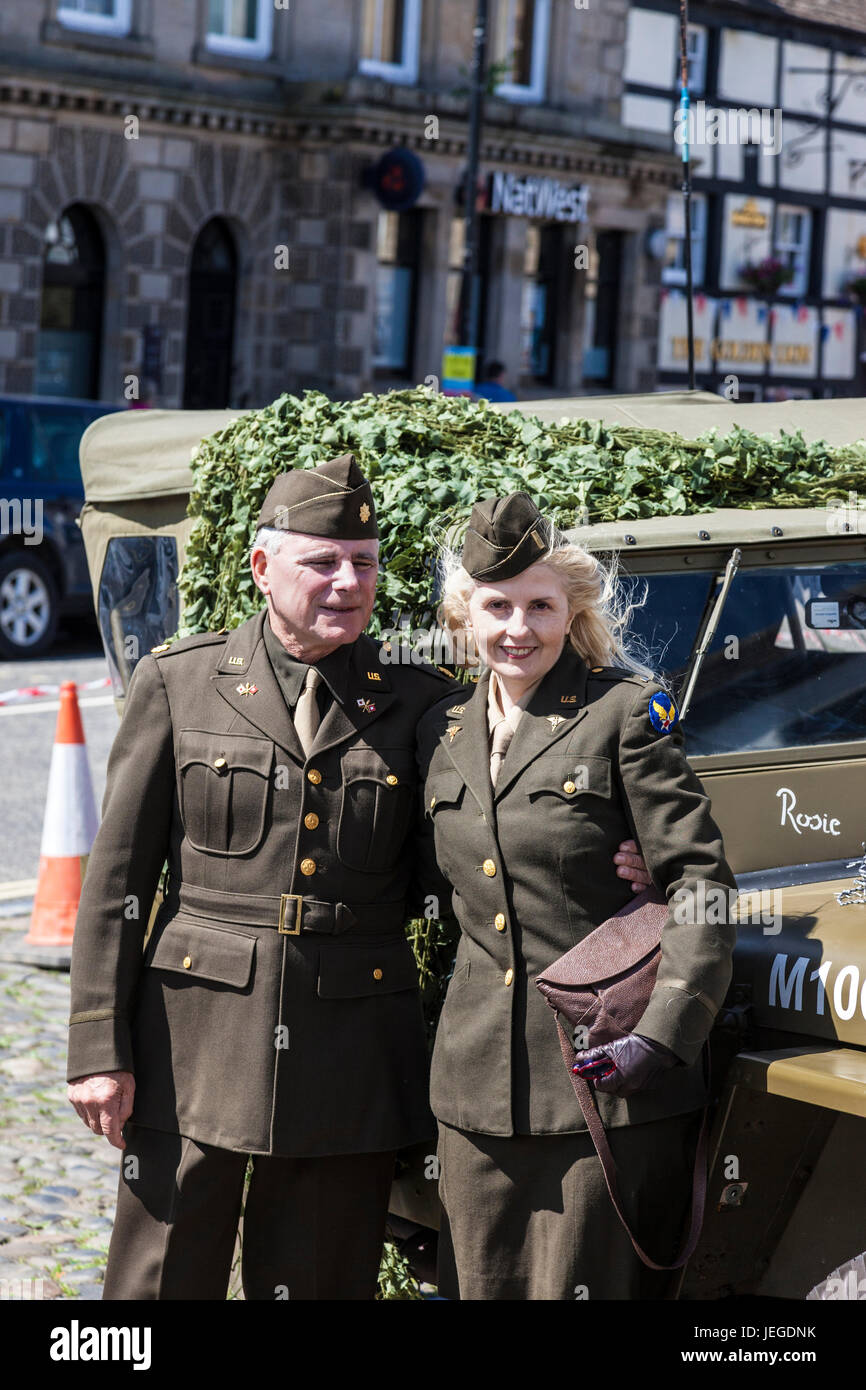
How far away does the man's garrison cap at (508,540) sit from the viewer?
3.52m

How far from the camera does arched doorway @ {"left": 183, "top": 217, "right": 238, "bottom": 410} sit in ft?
82.8

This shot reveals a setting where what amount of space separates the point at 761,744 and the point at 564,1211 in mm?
1523

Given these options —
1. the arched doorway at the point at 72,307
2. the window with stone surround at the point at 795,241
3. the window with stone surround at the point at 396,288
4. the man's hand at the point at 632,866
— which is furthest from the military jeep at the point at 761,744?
the window with stone surround at the point at 795,241

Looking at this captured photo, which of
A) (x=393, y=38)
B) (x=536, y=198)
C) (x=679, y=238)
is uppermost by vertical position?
(x=393, y=38)

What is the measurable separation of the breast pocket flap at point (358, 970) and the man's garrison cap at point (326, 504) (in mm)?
859

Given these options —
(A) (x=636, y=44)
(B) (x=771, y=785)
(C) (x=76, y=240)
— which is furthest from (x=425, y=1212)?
(A) (x=636, y=44)

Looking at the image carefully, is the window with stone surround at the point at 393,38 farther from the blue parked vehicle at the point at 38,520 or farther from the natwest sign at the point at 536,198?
the blue parked vehicle at the point at 38,520

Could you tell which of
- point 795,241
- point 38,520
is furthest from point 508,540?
point 795,241

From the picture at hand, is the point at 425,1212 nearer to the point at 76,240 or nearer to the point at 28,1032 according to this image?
the point at 28,1032

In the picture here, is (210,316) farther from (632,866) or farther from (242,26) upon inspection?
(632,866)

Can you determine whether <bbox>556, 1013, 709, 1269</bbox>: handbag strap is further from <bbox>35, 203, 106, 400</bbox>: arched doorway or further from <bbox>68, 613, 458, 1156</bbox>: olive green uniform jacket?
<bbox>35, 203, 106, 400</bbox>: arched doorway

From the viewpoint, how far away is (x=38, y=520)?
1505 cm

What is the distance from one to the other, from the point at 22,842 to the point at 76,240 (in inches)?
625
